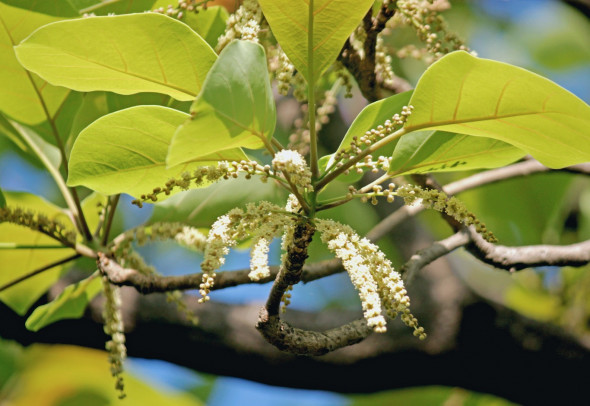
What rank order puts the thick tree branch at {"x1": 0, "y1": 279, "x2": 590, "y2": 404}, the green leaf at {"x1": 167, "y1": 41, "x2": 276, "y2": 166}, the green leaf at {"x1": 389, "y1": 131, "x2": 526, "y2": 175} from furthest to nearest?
the thick tree branch at {"x1": 0, "y1": 279, "x2": 590, "y2": 404} < the green leaf at {"x1": 389, "y1": 131, "x2": 526, "y2": 175} < the green leaf at {"x1": 167, "y1": 41, "x2": 276, "y2": 166}

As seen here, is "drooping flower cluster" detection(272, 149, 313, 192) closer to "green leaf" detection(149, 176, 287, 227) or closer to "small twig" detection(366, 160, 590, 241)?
"green leaf" detection(149, 176, 287, 227)

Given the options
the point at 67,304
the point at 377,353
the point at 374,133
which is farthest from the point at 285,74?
the point at 377,353

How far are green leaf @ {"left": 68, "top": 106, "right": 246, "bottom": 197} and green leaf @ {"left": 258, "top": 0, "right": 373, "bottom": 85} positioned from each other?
196 mm

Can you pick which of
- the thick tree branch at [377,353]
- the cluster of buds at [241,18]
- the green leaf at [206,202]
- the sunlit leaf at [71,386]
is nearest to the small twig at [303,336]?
the cluster of buds at [241,18]

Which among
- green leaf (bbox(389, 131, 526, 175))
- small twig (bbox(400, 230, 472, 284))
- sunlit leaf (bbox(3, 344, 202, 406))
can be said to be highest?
green leaf (bbox(389, 131, 526, 175))

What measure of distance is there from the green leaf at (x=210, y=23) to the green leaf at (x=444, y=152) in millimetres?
A: 584

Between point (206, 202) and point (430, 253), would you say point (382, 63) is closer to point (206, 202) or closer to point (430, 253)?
point (430, 253)

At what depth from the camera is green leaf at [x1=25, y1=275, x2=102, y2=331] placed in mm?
1651

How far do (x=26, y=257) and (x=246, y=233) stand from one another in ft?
3.30

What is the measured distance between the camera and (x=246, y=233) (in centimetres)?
104

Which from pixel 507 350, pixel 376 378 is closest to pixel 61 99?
pixel 376 378

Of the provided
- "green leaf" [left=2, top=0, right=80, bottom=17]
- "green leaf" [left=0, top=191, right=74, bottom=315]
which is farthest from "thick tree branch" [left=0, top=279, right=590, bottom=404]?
"green leaf" [left=2, top=0, right=80, bottom=17]

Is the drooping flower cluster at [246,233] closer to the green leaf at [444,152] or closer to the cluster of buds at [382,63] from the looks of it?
the green leaf at [444,152]

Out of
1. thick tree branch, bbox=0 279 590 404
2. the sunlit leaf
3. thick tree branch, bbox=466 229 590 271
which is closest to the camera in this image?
thick tree branch, bbox=466 229 590 271
